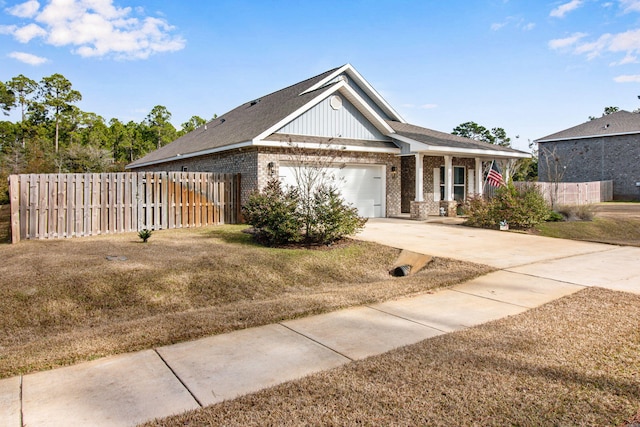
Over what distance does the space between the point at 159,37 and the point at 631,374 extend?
20674 mm

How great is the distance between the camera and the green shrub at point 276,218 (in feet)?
35.0

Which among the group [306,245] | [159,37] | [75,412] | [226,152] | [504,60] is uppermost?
[159,37]

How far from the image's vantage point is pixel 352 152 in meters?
17.4

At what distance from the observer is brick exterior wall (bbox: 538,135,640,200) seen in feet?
108

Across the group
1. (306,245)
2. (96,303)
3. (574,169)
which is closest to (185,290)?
(96,303)

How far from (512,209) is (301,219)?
8378 mm

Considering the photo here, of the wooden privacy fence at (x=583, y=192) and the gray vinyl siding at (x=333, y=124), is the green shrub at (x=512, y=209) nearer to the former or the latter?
the gray vinyl siding at (x=333, y=124)

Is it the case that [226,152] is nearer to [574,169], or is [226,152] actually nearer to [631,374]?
[631,374]

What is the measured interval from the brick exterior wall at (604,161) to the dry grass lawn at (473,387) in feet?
102

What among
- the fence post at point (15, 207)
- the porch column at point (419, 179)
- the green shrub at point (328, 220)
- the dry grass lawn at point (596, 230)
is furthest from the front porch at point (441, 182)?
the fence post at point (15, 207)

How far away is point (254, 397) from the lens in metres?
3.31

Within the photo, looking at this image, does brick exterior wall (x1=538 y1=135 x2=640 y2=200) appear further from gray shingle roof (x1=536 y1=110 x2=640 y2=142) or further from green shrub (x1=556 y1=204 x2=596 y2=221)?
green shrub (x1=556 y1=204 x2=596 y2=221)

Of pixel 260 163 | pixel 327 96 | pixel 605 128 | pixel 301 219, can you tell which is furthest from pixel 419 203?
pixel 605 128

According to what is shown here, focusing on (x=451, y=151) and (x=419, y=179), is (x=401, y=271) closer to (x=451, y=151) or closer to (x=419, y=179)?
(x=419, y=179)
